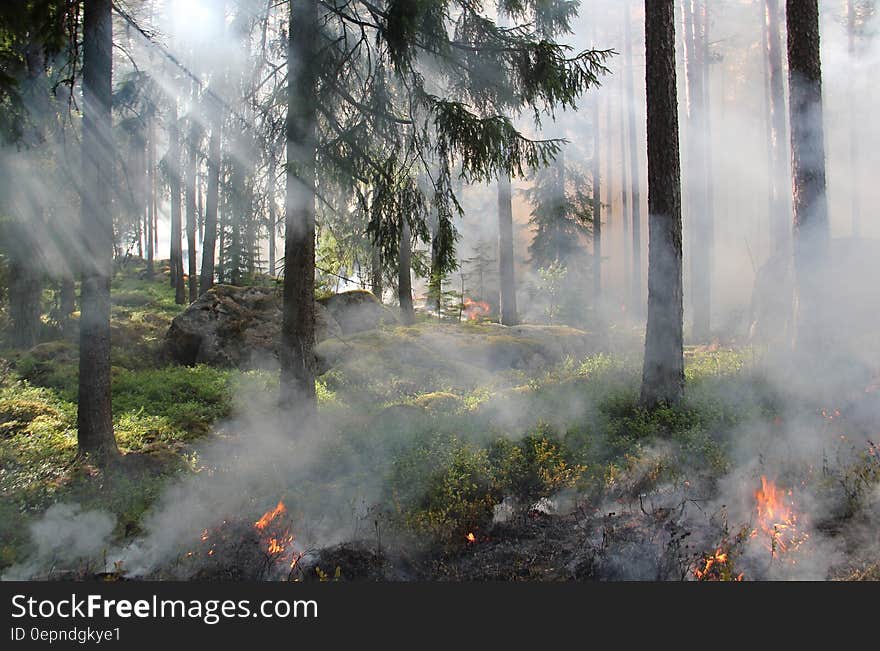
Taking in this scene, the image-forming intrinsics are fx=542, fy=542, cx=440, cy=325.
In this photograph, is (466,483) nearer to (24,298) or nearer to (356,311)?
(356,311)

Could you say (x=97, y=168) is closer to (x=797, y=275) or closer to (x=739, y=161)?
(x=797, y=275)

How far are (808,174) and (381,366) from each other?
8836 mm

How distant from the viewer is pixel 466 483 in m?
6.61

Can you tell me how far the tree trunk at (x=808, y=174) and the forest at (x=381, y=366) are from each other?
0.04m

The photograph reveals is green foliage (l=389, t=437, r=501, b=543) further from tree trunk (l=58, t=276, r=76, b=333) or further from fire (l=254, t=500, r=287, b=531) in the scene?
tree trunk (l=58, t=276, r=76, b=333)

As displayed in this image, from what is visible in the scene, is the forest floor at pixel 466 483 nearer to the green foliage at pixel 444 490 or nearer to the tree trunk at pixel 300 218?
the green foliage at pixel 444 490

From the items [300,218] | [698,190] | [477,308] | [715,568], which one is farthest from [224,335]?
[477,308]

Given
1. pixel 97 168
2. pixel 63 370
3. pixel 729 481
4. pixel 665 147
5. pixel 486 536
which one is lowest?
pixel 486 536

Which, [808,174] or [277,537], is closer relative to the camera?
[277,537]

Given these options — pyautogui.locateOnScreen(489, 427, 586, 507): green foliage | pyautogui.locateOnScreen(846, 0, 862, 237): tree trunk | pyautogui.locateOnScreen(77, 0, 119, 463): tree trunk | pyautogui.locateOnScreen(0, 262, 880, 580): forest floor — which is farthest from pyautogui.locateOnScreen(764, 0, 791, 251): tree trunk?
pyautogui.locateOnScreen(77, 0, 119, 463): tree trunk

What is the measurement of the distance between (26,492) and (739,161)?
39.2 meters

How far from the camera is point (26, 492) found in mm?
6207

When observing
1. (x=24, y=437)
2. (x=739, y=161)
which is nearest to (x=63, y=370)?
(x=24, y=437)

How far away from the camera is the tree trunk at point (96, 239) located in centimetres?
711
